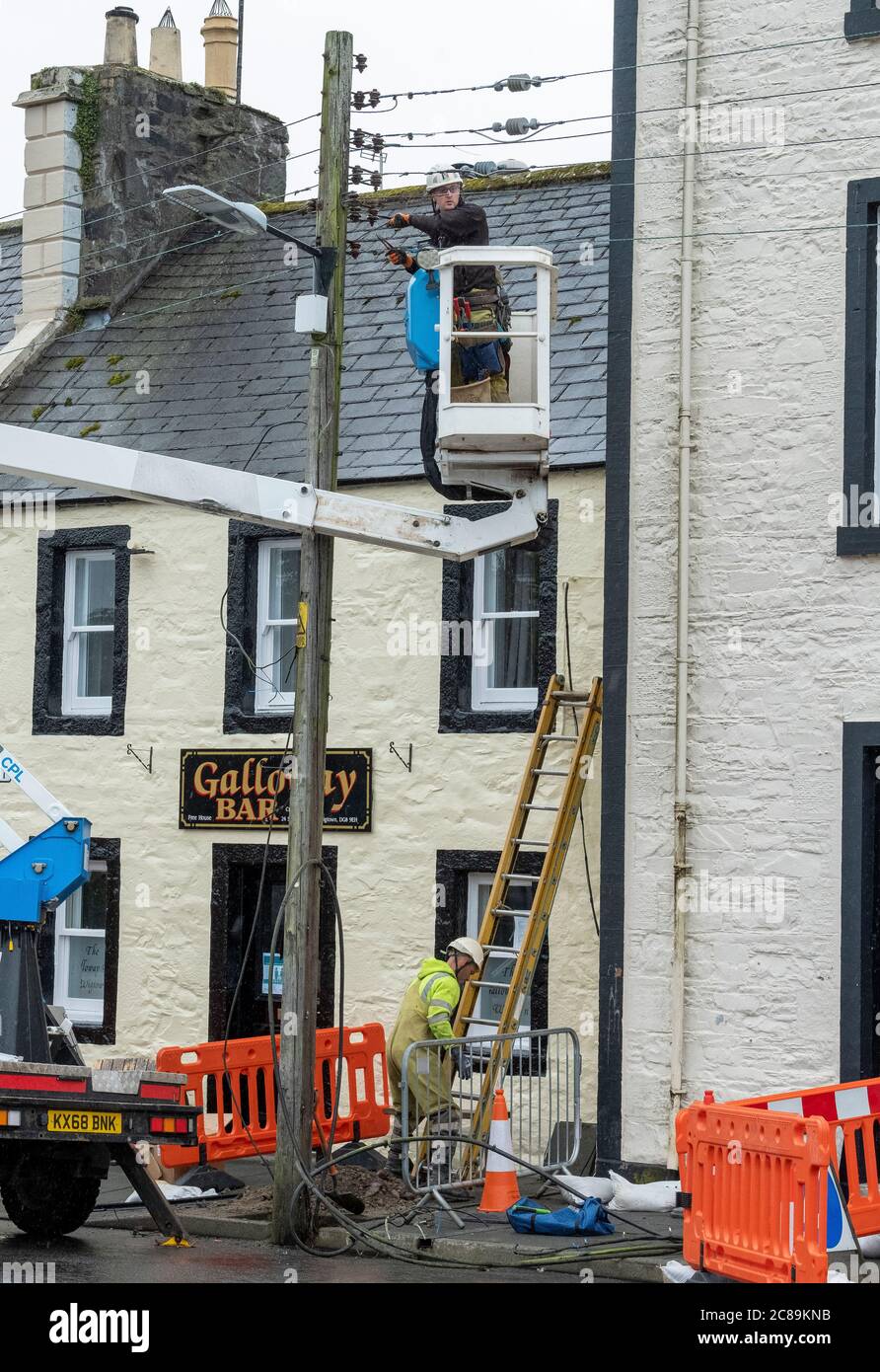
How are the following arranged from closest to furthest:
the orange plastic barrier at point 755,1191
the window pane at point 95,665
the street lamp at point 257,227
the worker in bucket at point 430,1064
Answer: the orange plastic barrier at point 755,1191, the street lamp at point 257,227, the worker in bucket at point 430,1064, the window pane at point 95,665

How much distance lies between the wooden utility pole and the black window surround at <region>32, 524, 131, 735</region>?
5.72 m

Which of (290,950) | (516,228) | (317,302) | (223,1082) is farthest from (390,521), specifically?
(516,228)

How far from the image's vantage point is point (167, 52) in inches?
858

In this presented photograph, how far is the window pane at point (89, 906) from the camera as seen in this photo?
712 inches

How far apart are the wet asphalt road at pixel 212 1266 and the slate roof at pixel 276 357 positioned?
687 centimetres

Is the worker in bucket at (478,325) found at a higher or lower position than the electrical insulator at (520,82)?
lower

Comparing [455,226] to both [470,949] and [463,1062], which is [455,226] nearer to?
[470,949]

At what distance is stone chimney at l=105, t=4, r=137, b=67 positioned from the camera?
21.2m

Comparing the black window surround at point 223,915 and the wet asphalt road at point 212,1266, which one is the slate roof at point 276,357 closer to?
the black window surround at point 223,915

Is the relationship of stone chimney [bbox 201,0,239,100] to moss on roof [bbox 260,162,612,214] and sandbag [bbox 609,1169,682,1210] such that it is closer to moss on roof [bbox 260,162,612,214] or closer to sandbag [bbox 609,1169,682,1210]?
moss on roof [bbox 260,162,612,214]

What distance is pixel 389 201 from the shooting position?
2017cm

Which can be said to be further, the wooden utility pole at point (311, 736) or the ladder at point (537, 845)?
the ladder at point (537, 845)

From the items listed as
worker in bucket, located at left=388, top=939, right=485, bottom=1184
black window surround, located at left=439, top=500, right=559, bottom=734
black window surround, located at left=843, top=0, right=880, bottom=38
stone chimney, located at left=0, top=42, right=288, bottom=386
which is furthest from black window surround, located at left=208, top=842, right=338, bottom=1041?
black window surround, located at left=843, top=0, right=880, bottom=38

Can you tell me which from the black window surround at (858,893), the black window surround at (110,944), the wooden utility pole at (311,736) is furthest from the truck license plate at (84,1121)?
the black window surround at (110,944)
